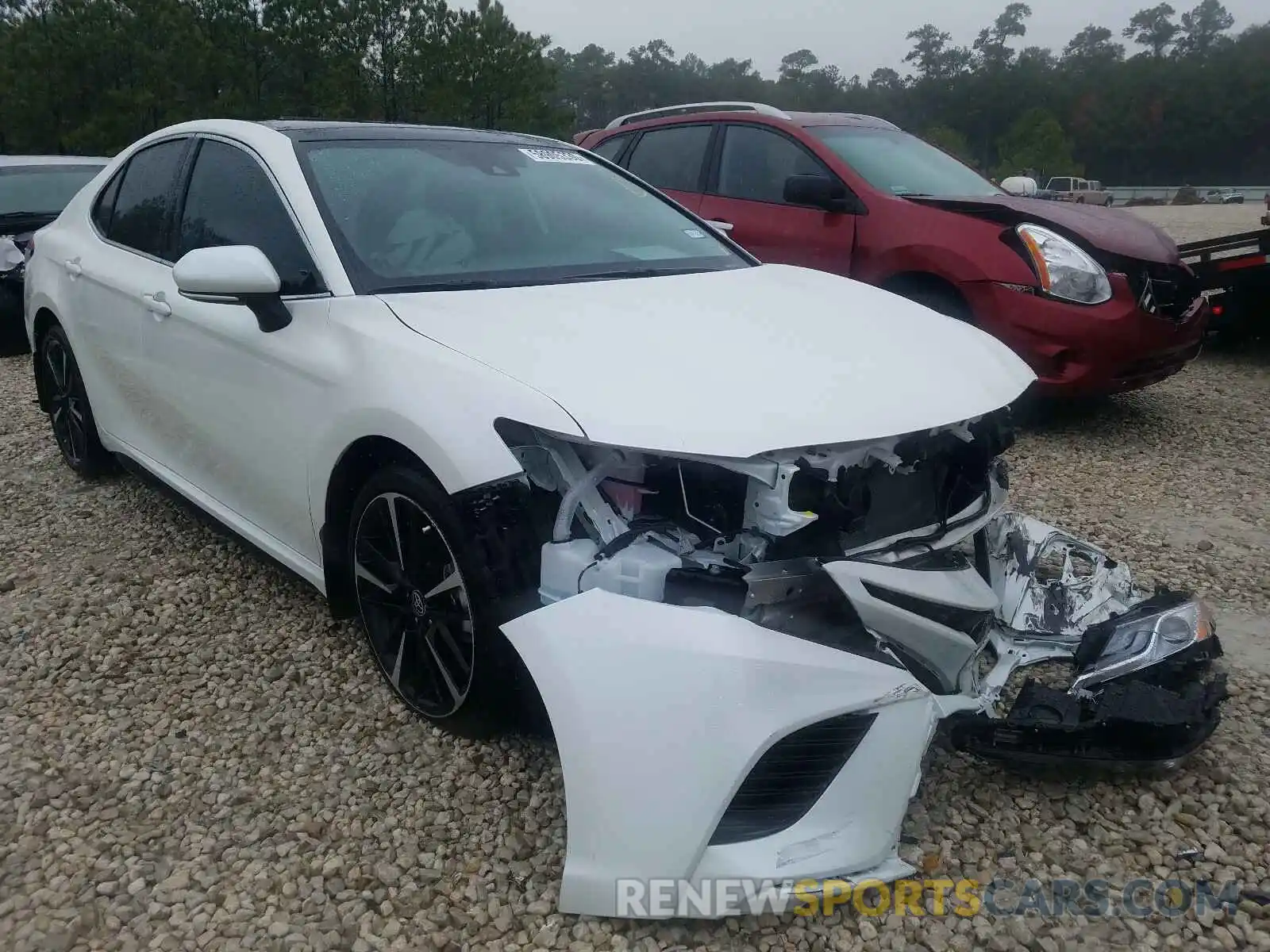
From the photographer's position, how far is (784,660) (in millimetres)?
1894

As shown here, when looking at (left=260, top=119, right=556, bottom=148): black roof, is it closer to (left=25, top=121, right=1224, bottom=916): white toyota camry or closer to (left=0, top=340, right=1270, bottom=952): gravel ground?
(left=25, top=121, right=1224, bottom=916): white toyota camry

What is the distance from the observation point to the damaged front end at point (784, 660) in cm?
187

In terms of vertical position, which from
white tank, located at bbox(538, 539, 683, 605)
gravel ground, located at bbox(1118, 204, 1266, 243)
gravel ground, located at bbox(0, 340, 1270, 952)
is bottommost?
gravel ground, located at bbox(1118, 204, 1266, 243)

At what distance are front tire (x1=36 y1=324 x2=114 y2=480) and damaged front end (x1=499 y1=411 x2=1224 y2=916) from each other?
3.07m

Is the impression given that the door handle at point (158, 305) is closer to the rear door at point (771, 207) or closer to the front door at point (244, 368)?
the front door at point (244, 368)

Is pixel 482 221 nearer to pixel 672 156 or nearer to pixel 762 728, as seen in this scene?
pixel 762 728

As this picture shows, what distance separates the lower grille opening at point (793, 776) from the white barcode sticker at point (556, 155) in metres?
2.38

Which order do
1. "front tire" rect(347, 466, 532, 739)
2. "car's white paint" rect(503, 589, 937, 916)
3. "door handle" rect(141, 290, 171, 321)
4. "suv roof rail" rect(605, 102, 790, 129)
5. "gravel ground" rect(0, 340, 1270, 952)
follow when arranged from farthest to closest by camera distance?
"suv roof rail" rect(605, 102, 790, 129) < "door handle" rect(141, 290, 171, 321) < "front tire" rect(347, 466, 532, 739) < "gravel ground" rect(0, 340, 1270, 952) < "car's white paint" rect(503, 589, 937, 916)

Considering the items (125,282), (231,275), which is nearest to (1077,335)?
(231,275)

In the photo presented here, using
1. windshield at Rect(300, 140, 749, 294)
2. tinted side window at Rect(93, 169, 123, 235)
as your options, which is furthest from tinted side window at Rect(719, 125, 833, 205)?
tinted side window at Rect(93, 169, 123, 235)

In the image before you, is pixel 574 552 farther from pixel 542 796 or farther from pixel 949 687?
pixel 949 687

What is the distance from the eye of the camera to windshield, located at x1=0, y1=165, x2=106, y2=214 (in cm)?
770

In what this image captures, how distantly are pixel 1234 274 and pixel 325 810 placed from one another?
6.94m

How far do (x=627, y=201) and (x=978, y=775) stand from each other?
7.37ft
